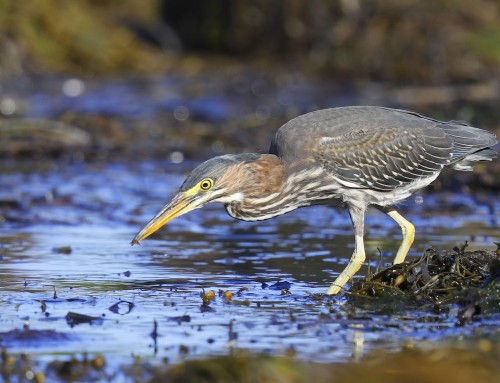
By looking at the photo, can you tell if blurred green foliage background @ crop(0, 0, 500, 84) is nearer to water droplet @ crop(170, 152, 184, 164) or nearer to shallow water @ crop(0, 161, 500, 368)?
water droplet @ crop(170, 152, 184, 164)

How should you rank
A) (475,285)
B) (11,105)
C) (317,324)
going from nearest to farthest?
(317,324), (475,285), (11,105)

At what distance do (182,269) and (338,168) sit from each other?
5.24 feet

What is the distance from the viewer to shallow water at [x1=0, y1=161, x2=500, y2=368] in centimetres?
647

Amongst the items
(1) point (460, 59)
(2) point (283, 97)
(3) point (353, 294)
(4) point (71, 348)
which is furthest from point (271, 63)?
(4) point (71, 348)

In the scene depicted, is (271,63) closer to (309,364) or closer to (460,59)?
(460,59)

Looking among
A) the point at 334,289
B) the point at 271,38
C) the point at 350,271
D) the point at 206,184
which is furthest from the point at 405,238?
the point at 271,38

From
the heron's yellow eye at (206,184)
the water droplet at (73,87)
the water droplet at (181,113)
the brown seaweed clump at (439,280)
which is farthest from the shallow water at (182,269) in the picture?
the water droplet at (73,87)

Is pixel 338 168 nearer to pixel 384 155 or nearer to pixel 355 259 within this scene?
pixel 384 155

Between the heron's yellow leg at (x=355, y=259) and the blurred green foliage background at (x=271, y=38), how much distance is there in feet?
41.5

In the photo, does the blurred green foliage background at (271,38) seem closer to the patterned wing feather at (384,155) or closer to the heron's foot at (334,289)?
the patterned wing feather at (384,155)

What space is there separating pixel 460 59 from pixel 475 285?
1356cm

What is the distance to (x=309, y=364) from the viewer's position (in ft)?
19.2

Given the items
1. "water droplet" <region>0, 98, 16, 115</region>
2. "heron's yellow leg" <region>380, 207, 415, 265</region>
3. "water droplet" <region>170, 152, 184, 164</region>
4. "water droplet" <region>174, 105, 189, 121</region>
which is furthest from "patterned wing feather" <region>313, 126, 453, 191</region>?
"water droplet" <region>0, 98, 16, 115</region>

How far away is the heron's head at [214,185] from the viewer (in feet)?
25.5
